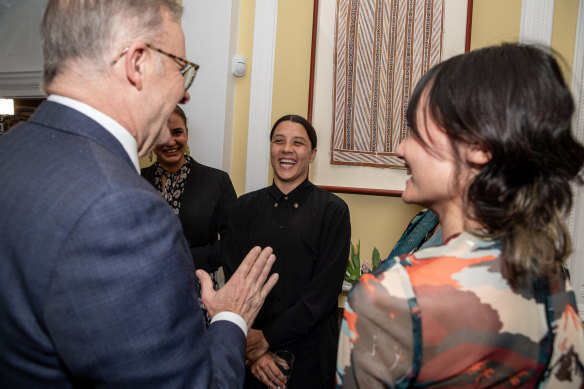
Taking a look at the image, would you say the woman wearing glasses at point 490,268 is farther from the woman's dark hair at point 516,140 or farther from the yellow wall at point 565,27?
the yellow wall at point 565,27

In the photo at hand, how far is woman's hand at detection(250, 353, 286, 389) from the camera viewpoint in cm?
187

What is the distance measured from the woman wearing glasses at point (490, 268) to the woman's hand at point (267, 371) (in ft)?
3.96

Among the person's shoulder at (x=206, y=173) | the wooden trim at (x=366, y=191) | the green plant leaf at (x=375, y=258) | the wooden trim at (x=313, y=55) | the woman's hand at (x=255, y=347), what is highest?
the wooden trim at (x=313, y=55)

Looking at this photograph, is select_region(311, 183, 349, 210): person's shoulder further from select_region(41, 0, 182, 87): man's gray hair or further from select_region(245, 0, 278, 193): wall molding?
select_region(41, 0, 182, 87): man's gray hair

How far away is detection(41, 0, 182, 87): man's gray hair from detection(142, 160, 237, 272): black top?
67.5 inches

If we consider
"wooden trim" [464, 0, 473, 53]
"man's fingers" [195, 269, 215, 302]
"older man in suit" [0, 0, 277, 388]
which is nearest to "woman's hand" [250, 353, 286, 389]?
"man's fingers" [195, 269, 215, 302]

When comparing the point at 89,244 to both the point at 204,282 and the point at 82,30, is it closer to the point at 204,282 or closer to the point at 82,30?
the point at 82,30

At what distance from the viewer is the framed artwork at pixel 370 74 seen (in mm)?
2789

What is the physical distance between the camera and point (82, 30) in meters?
0.81

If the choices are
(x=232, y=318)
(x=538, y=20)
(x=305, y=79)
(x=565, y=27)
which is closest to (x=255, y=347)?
(x=232, y=318)

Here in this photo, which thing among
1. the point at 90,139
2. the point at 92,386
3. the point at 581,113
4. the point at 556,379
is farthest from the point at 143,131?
the point at 581,113

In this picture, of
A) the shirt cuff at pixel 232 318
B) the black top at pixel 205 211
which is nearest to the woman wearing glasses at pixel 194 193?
the black top at pixel 205 211

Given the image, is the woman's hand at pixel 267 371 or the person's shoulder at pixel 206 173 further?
the person's shoulder at pixel 206 173

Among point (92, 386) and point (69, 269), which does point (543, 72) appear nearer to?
point (69, 269)
